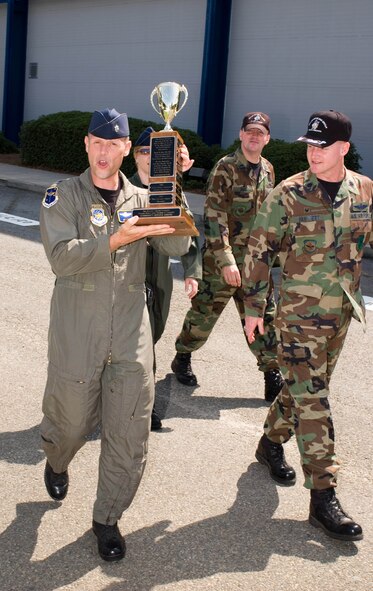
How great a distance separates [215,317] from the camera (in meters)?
6.29

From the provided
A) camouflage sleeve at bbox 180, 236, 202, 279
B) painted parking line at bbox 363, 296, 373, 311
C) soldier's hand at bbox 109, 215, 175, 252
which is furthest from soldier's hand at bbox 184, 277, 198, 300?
painted parking line at bbox 363, 296, 373, 311

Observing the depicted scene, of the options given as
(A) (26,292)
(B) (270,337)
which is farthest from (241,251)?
(A) (26,292)

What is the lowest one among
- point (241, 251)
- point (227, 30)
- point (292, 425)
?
point (292, 425)

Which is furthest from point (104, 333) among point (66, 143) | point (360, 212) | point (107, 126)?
point (66, 143)

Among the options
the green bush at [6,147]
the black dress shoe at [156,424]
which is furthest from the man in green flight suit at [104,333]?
the green bush at [6,147]

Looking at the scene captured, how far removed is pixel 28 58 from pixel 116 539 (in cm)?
2470

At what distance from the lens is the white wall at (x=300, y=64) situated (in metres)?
17.1

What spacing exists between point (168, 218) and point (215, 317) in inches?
94.3

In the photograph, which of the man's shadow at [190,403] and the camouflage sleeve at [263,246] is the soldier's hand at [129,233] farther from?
the man's shadow at [190,403]

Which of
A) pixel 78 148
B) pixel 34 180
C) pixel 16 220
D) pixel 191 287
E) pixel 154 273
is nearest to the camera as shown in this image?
pixel 191 287

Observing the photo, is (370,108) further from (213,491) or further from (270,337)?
(213,491)

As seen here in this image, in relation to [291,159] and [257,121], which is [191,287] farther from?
[291,159]

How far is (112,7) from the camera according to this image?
23.0 meters

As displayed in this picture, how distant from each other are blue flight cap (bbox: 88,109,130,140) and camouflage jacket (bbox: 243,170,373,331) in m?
0.94
